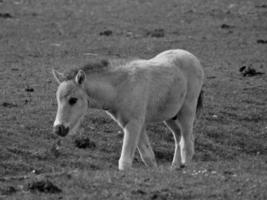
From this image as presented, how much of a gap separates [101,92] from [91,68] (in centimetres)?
40

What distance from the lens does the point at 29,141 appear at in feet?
46.2

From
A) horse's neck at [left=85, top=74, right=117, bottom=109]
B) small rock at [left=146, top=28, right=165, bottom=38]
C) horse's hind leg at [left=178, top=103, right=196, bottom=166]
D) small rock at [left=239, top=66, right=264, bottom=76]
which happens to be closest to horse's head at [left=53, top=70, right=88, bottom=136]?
horse's neck at [left=85, top=74, right=117, bottom=109]

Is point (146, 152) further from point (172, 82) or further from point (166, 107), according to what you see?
point (172, 82)

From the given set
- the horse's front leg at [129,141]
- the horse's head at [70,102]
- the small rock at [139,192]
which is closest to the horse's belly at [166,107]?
the horse's front leg at [129,141]

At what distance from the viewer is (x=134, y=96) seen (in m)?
11.4

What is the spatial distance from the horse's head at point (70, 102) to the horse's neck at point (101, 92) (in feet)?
0.62

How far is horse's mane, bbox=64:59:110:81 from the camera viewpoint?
1111 cm

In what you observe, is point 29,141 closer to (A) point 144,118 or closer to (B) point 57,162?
(B) point 57,162

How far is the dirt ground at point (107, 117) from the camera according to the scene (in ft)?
31.0

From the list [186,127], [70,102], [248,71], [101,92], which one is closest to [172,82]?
[186,127]

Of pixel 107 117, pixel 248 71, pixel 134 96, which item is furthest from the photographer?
pixel 248 71

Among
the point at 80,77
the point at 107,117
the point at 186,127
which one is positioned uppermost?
the point at 80,77

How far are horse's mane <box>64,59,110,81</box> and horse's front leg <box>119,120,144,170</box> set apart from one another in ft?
3.00

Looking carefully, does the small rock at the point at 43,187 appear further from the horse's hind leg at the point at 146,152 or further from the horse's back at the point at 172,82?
the horse's hind leg at the point at 146,152
